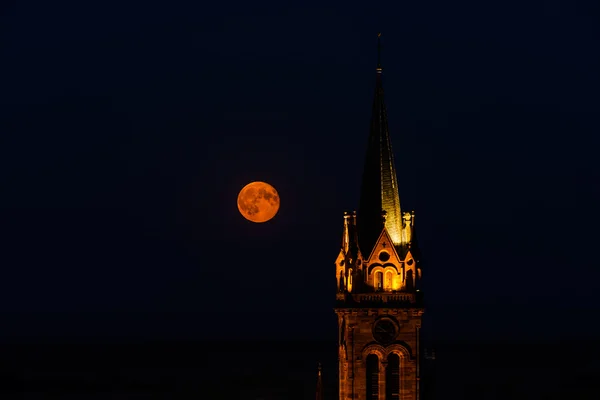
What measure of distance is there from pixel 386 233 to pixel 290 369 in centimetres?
12099

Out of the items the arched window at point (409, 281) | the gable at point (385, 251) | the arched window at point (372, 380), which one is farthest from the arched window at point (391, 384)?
the gable at point (385, 251)

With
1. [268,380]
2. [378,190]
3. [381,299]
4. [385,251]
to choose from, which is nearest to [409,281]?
[381,299]

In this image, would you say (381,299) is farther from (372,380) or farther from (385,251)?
(372,380)

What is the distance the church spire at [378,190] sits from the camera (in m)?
75.3

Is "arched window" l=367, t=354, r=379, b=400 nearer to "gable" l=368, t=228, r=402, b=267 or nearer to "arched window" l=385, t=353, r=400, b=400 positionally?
"arched window" l=385, t=353, r=400, b=400

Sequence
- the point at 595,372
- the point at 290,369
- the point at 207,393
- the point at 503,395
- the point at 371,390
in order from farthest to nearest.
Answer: the point at 290,369
the point at 595,372
the point at 207,393
the point at 503,395
the point at 371,390

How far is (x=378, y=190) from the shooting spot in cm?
7569

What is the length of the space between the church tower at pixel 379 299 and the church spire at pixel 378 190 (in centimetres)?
6

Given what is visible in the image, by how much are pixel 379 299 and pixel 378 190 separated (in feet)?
21.1

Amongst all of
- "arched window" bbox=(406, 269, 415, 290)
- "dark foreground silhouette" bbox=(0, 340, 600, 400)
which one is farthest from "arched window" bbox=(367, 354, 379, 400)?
"dark foreground silhouette" bbox=(0, 340, 600, 400)

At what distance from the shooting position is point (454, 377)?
168 meters

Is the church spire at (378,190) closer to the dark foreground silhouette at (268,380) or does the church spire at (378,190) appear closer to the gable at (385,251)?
the gable at (385,251)

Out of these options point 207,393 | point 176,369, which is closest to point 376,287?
point 207,393

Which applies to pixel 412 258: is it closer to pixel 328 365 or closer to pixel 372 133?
pixel 372 133
